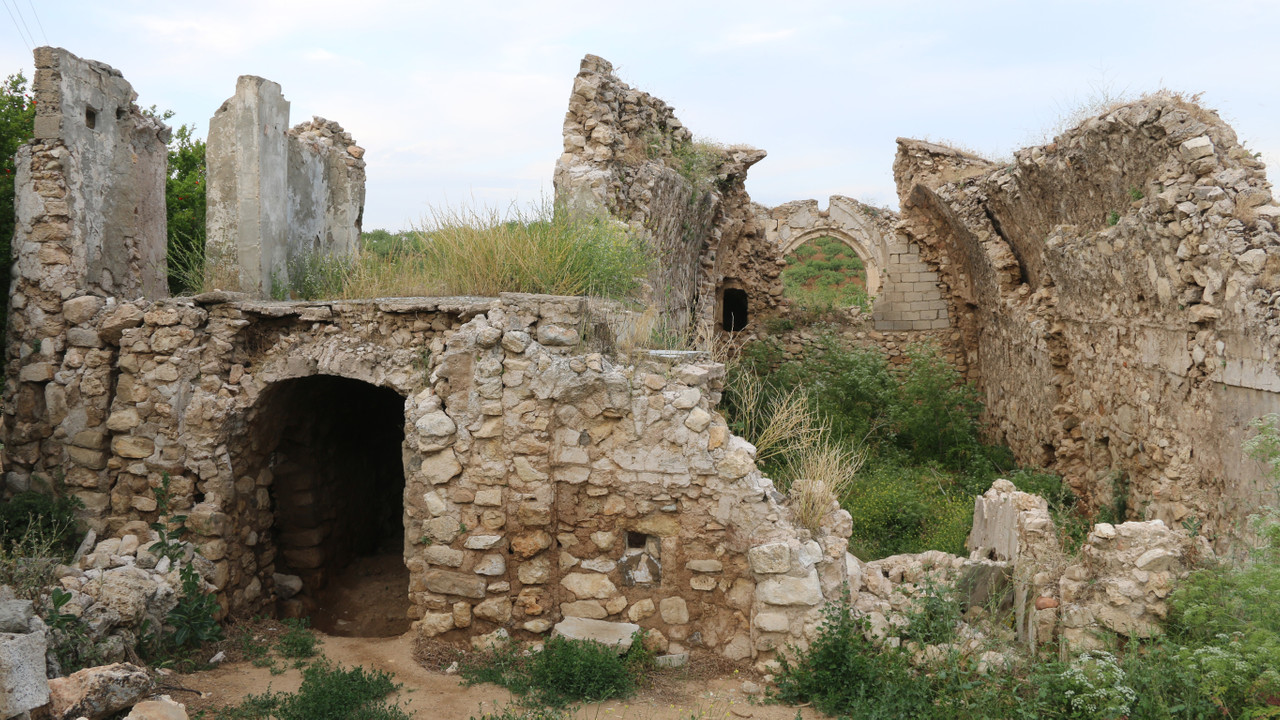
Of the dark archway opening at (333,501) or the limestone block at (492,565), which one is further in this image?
the dark archway opening at (333,501)

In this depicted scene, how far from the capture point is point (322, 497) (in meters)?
8.05

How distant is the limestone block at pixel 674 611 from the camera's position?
5711 millimetres

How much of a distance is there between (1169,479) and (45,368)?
9097mm

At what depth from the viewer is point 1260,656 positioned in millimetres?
4059

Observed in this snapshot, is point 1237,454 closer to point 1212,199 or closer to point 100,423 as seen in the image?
point 1212,199

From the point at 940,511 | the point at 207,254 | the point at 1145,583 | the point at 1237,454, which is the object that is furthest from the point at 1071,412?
the point at 207,254

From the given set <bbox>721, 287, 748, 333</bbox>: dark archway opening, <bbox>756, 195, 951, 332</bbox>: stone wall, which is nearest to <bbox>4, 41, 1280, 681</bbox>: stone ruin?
<bbox>756, 195, 951, 332</bbox>: stone wall

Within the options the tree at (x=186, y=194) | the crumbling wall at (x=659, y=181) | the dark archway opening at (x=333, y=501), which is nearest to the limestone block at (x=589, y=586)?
the dark archway opening at (x=333, y=501)

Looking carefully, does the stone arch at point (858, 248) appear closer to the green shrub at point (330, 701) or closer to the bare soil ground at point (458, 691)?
the bare soil ground at point (458, 691)

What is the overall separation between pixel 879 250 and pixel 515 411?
1431 cm

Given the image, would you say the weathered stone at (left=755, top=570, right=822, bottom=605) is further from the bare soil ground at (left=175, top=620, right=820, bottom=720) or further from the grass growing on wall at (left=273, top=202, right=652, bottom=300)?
the grass growing on wall at (left=273, top=202, right=652, bottom=300)

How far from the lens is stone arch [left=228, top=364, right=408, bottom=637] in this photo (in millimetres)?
7074

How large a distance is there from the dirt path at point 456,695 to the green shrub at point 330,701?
128 mm

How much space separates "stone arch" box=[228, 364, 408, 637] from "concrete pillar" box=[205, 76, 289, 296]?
1.09 metres
